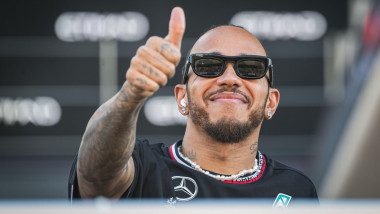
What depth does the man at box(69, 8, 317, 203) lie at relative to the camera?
1.57 meters

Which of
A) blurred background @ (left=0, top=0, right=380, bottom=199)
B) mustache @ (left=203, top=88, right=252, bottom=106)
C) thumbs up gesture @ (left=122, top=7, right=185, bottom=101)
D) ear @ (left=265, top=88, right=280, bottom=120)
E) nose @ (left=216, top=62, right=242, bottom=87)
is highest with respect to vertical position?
thumbs up gesture @ (left=122, top=7, right=185, bottom=101)

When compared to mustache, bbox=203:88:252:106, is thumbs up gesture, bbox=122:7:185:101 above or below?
above

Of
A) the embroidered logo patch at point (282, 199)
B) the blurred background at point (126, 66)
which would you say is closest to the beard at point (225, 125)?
the embroidered logo patch at point (282, 199)

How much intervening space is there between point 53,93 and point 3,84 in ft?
1.26

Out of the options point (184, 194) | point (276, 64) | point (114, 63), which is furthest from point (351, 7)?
point (184, 194)

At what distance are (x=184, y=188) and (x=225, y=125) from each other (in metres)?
0.24

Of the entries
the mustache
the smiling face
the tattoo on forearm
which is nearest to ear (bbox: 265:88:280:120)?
the smiling face

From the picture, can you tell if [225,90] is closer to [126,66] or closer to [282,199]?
[282,199]

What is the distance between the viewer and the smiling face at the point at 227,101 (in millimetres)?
1745

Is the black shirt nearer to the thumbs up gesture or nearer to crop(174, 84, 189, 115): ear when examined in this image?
crop(174, 84, 189, 115): ear

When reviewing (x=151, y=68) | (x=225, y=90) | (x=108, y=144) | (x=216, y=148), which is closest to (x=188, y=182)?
(x=216, y=148)

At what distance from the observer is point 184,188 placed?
1.66 meters

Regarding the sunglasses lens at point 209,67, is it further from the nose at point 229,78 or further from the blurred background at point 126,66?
the blurred background at point 126,66

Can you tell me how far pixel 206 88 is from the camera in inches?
69.6
